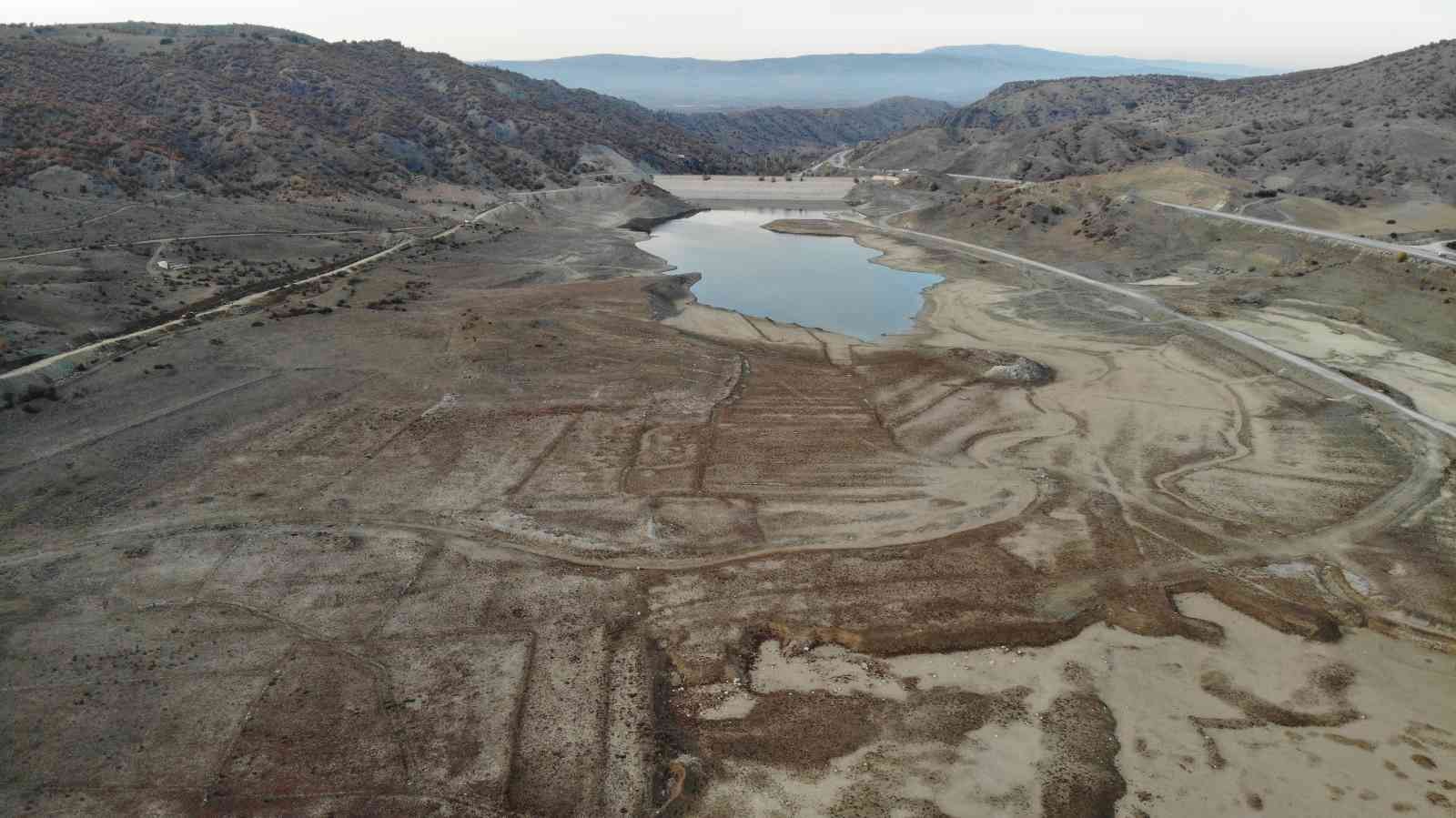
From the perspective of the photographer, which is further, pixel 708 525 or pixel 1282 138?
pixel 1282 138

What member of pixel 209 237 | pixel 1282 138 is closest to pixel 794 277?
pixel 209 237

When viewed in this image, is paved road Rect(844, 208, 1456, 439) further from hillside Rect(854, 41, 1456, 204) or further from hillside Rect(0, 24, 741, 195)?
hillside Rect(0, 24, 741, 195)

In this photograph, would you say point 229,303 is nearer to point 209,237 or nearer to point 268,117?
point 209,237

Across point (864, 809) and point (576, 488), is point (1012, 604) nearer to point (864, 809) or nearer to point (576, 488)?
point (864, 809)

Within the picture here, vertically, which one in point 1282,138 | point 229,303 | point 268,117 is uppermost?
point 1282,138

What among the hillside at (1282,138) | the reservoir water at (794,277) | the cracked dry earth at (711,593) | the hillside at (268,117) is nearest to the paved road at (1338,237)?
the hillside at (1282,138)
